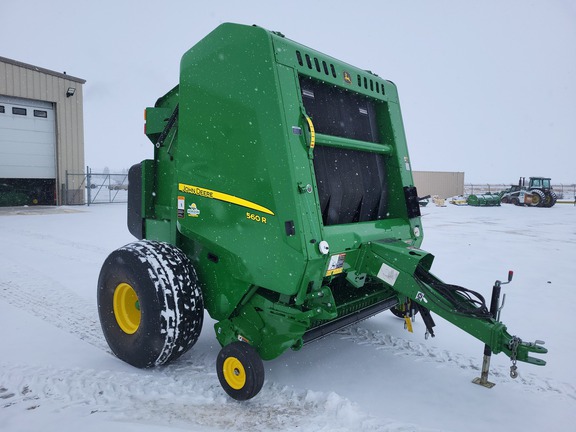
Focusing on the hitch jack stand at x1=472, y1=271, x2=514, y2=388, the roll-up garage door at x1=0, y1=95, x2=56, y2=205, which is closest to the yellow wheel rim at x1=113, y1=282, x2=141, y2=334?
the hitch jack stand at x1=472, y1=271, x2=514, y2=388

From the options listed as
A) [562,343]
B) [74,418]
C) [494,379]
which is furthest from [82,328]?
[562,343]

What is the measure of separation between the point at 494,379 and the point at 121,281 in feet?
9.73

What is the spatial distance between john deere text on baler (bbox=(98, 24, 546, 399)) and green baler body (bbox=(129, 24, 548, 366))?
0.03 feet

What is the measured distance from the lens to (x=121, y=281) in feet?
10.7

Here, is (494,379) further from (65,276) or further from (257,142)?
(65,276)

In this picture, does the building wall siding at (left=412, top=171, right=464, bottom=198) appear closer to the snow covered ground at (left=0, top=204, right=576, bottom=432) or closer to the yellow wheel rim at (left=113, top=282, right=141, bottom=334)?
the snow covered ground at (left=0, top=204, right=576, bottom=432)

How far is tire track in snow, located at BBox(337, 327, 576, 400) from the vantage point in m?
3.07

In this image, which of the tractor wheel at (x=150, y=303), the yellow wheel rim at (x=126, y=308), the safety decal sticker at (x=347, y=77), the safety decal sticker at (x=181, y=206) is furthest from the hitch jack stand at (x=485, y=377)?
the yellow wheel rim at (x=126, y=308)

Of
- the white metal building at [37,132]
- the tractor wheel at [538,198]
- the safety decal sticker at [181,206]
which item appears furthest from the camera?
the tractor wheel at [538,198]

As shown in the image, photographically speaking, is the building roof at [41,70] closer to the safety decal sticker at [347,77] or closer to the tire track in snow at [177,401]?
the tire track in snow at [177,401]

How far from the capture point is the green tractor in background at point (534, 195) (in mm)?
25009

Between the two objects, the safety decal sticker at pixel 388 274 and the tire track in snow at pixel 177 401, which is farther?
the safety decal sticker at pixel 388 274

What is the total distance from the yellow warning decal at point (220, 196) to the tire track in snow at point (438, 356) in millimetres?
1790

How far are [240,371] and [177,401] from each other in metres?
0.47
